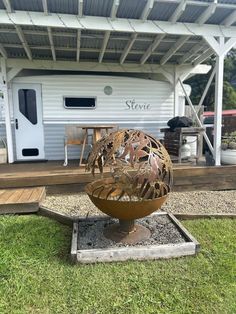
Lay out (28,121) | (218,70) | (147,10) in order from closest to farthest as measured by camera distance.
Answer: (147,10) → (218,70) → (28,121)

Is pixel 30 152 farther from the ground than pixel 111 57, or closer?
closer

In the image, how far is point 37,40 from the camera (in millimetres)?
5652

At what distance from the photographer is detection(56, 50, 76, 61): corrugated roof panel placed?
639cm

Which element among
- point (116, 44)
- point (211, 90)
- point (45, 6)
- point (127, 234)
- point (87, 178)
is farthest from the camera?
point (211, 90)

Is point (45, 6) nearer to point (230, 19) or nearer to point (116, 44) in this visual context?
point (116, 44)

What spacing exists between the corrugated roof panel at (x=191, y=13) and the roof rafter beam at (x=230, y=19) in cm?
58

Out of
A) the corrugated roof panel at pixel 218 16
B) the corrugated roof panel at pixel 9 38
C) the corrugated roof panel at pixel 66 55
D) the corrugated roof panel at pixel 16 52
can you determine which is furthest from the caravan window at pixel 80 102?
the corrugated roof panel at pixel 218 16

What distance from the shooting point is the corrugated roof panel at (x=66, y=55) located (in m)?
6.39

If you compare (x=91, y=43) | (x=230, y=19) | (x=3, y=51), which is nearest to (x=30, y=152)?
(x=3, y=51)

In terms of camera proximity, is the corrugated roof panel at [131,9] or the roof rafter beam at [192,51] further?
the roof rafter beam at [192,51]

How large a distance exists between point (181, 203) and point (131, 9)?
3169mm

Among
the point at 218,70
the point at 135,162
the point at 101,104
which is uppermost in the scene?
the point at 218,70

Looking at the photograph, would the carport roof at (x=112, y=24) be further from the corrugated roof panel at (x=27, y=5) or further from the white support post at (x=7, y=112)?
the white support post at (x=7, y=112)

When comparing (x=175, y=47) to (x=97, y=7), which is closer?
(x=97, y=7)
